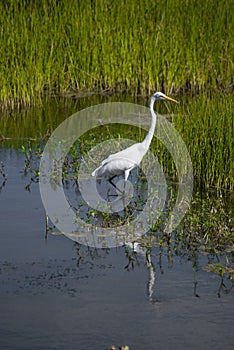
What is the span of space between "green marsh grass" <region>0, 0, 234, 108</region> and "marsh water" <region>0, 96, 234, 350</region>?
16.3 feet

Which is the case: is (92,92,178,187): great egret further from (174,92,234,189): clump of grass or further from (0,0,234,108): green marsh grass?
(0,0,234,108): green marsh grass

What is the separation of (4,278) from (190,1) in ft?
25.0

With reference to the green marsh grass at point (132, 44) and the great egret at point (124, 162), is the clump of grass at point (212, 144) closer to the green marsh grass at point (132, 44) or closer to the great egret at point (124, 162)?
the great egret at point (124, 162)

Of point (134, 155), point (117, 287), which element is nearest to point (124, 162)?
point (134, 155)

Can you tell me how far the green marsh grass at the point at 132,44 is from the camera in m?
12.1

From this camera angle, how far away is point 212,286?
5684 mm

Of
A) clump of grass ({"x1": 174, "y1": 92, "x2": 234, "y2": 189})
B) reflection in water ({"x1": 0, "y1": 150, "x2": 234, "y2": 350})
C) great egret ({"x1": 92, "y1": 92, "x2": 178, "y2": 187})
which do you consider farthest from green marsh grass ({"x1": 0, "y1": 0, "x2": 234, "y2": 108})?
reflection in water ({"x1": 0, "y1": 150, "x2": 234, "y2": 350})

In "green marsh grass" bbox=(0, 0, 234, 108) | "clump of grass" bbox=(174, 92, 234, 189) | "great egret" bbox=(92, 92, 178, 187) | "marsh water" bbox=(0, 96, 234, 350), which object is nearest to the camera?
"marsh water" bbox=(0, 96, 234, 350)

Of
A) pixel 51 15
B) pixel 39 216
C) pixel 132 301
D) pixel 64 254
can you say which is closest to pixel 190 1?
pixel 51 15

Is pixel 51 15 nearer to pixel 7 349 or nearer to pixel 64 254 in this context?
pixel 64 254

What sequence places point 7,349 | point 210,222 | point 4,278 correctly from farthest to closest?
point 210,222
point 4,278
point 7,349

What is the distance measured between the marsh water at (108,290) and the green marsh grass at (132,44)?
4.96 m

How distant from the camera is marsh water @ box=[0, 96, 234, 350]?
16.2ft

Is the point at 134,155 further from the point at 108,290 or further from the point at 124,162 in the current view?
the point at 108,290
